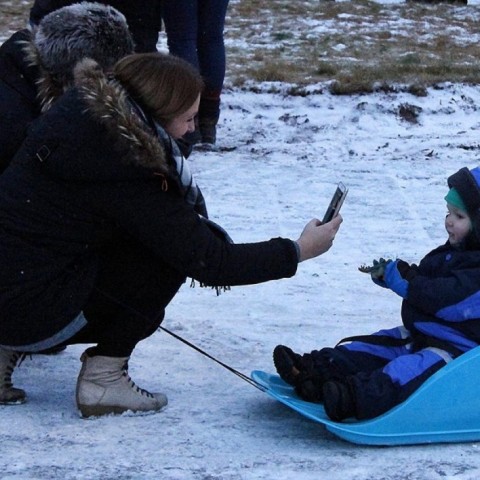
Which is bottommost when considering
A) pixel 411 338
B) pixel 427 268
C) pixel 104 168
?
pixel 411 338

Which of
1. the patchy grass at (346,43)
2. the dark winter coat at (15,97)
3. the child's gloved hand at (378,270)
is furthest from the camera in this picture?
the patchy grass at (346,43)

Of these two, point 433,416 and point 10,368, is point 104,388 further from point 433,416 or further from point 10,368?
point 433,416

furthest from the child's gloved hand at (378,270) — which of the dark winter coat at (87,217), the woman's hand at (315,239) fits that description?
the dark winter coat at (87,217)

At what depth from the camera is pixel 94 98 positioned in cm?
253

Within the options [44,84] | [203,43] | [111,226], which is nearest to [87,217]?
[111,226]

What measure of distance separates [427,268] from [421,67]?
442 cm

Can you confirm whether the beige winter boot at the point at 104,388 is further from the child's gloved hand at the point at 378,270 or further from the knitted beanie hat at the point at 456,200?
the knitted beanie hat at the point at 456,200

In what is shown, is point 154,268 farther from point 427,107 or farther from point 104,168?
point 427,107

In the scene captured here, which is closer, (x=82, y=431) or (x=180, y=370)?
(x=82, y=431)

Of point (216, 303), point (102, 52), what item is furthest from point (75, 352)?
point (102, 52)

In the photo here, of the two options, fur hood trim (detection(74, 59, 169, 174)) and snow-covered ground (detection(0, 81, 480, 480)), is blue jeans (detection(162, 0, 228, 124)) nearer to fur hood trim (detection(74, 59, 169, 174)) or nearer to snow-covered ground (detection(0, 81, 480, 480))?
snow-covered ground (detection(0, 81, 480, 480))

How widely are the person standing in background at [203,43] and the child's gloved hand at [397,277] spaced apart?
2295mm

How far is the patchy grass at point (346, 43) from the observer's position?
6789mm

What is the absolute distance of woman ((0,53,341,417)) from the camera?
254 centimetres
